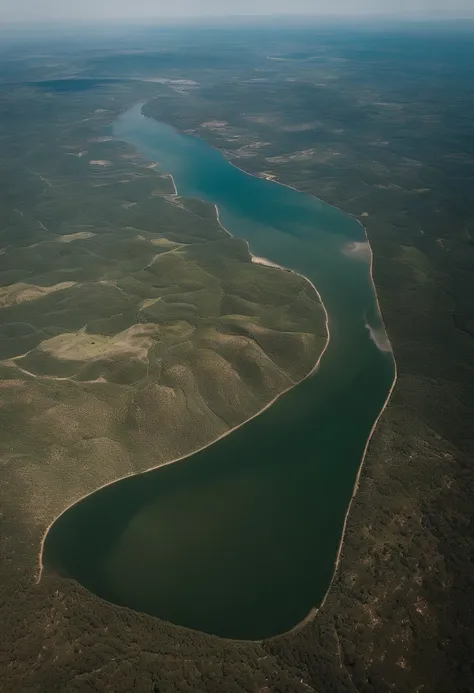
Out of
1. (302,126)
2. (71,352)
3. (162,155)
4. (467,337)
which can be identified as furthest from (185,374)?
(302,126)

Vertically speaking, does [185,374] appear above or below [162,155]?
below

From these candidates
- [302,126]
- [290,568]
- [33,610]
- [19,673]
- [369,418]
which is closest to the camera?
[19,673]

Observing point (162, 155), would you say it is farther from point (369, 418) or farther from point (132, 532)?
point (132, 532)

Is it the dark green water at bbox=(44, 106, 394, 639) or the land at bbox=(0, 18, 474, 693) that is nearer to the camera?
the land at bbox=(0, 18, 474, 693)

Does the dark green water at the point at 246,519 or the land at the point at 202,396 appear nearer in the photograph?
the land at the point at 202,396

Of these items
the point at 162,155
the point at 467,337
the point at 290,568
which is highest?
the point at 162,155
